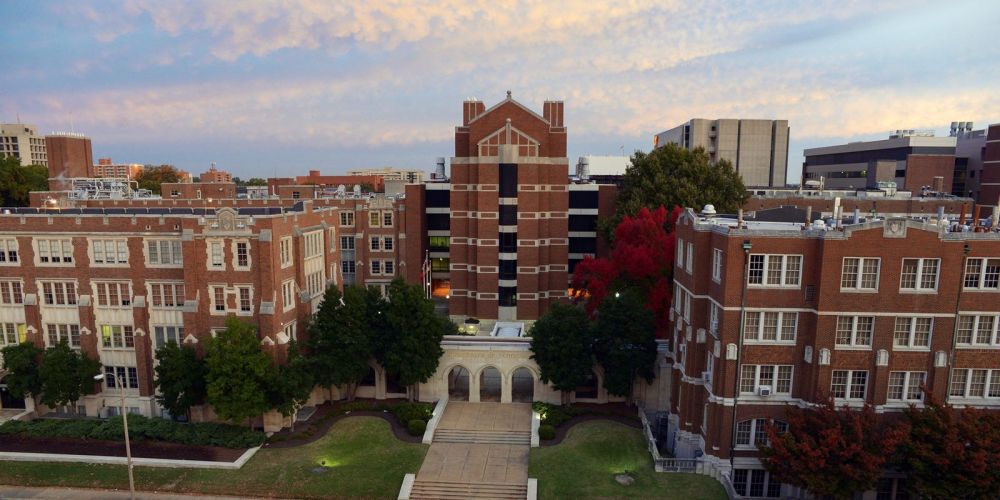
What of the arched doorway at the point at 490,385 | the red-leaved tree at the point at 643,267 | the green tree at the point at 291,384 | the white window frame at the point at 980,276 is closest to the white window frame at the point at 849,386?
the white window frame at the point at 980,276

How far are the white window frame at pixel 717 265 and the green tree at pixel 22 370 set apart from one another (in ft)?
148

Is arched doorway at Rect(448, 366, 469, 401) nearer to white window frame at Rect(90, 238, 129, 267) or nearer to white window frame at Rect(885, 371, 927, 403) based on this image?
white window frame at Rect(90, 238, 129, 267)

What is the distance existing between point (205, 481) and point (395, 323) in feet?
48.7

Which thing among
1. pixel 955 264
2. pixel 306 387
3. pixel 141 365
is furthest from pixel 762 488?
pixel 141 365

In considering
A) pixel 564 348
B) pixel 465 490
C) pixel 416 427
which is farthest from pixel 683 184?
pixel 465 490

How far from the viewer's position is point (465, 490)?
3145 centimetres

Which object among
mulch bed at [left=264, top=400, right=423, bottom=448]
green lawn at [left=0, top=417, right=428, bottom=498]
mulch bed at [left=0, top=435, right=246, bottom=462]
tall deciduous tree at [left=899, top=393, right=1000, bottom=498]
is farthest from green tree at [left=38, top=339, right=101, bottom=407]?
tall deciduous tree at [left=899, top=393, right=1000, bottom=498]

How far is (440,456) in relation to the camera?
35062mm

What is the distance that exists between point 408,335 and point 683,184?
33295mm

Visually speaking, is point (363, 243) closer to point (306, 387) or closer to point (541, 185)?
point (541, 185)

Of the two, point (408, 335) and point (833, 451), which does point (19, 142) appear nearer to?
point (408, 335)

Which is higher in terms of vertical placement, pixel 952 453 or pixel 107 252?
pixel 107 252

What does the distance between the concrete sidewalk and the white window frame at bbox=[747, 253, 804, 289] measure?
30.6 m

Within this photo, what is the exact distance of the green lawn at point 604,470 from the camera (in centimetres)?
3038
